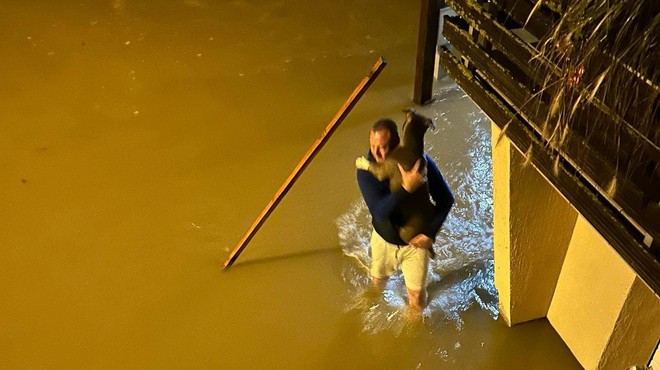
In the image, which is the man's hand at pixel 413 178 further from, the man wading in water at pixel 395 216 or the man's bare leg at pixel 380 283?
the man's bare leg at pixel 380 283

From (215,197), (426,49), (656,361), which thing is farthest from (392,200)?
(426,49)

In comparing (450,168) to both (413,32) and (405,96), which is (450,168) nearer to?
(405,96)

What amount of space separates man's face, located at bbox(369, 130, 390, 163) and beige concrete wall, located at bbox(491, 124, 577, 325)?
20 centimetres

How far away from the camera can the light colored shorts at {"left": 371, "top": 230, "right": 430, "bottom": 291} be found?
4.44 ft

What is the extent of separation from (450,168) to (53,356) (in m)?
1.04

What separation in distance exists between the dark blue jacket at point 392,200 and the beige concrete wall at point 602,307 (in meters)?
0.25

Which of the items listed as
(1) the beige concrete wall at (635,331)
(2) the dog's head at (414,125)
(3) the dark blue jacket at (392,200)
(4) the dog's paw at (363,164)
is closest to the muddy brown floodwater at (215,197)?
(1) the beige concrete wall at (635,331)

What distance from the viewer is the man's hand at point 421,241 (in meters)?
1.29

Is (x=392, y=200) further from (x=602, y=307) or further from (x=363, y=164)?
(x=602, y=307)

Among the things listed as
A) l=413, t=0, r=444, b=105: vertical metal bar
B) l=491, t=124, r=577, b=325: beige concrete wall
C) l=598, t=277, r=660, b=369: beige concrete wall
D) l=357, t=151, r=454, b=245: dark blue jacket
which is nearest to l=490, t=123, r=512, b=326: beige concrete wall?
l=491, t=124, r=577, b=325: beige concrete wall

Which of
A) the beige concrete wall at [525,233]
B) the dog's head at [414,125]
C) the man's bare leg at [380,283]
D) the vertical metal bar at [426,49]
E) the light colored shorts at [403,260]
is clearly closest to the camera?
the dog's head at [414,125]

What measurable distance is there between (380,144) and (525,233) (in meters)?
0.35

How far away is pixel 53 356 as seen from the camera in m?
1.38

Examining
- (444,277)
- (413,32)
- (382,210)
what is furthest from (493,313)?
(413,32)
